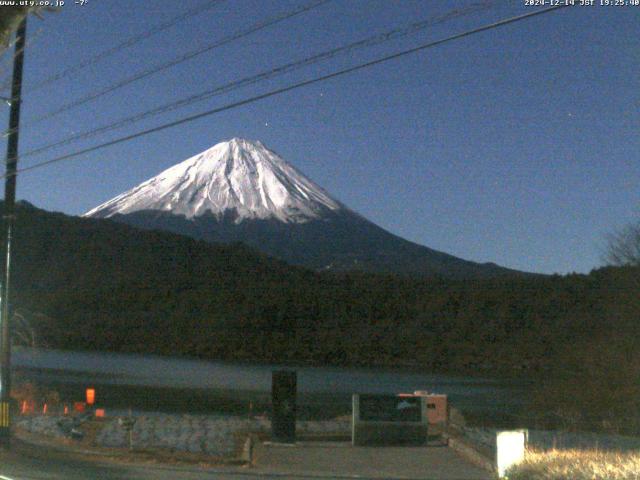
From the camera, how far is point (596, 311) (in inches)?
1661

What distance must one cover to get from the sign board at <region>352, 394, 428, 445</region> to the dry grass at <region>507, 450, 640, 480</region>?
7.40 meters

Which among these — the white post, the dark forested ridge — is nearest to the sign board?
the white post

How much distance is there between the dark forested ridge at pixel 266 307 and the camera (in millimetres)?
55656

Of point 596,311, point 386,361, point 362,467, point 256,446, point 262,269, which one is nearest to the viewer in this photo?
point 362,467

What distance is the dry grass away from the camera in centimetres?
1011

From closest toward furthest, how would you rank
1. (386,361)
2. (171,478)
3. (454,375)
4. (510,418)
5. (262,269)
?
(171,478) → (510,418) → (454,375) → (386,361) → (262,269)

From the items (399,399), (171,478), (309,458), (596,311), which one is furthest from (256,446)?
(596,311)

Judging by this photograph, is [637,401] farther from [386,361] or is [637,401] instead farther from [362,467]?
[386,361]

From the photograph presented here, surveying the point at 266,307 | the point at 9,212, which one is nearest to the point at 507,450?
the point at 9,212

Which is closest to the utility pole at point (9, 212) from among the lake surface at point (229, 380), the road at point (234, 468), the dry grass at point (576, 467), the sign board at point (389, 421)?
the road at point (234, 468)

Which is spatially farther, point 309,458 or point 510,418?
point 510,418

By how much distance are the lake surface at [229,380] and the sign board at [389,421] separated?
15366 millimetres

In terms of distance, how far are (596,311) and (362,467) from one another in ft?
93.9

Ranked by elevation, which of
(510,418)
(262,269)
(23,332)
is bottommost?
(510,418)
